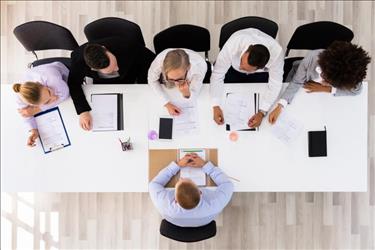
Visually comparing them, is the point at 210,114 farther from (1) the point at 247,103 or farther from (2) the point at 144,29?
(2) the point at 144,29

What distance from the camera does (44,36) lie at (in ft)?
8.87

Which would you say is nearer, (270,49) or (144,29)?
(270,49)

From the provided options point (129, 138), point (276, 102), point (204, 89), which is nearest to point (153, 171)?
point (129, 138)

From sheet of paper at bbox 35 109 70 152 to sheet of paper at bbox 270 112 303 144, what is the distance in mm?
1464

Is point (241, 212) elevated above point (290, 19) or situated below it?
below

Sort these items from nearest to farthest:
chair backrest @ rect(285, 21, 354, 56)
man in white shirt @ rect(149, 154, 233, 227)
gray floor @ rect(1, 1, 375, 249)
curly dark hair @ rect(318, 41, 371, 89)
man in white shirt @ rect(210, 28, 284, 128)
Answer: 1. curly dark hair @ rect(318, 41, 371, 89)
2. man in white shirt @ rect(210, 28, 284, 128)
3. man in white shirt @ rect(149, 154, 233, 227)
4. chair backrest @ rect(285, 21, 354, 56)
5. gray floor @ rect(1, 1, 375, 249)

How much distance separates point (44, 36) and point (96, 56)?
767 mm

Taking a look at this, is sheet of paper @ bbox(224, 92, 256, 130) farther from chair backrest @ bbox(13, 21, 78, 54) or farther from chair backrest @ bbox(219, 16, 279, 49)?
chair backrest @ bbox(13, 21, 78, 54)

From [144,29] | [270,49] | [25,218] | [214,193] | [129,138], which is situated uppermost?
[144,29]

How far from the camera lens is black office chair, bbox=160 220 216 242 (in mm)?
2428

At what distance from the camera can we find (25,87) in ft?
7.27

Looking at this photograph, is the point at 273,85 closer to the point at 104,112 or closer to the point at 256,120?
the point at 256,120

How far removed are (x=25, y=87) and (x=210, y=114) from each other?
120 centimetres

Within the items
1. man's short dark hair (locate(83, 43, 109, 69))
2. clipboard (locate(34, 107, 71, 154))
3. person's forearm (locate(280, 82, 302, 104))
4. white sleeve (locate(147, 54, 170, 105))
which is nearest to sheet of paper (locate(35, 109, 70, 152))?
clipboard (locate(34, 107, 71, 154))
